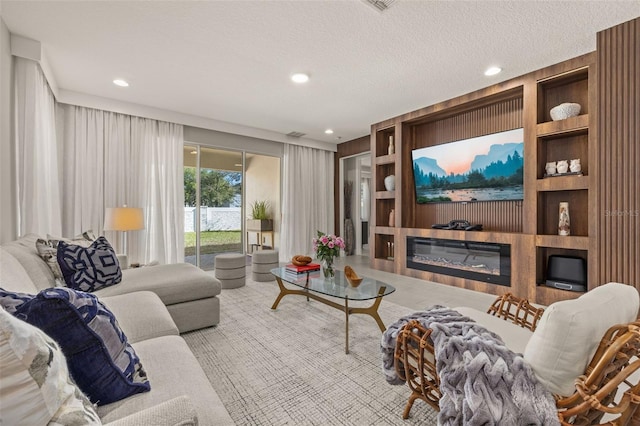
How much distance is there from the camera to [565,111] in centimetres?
311

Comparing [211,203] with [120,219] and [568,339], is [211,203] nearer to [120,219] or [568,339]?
[120,219]

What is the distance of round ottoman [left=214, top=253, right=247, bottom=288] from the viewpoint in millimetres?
3807

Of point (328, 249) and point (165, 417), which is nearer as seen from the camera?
point (165, 417)

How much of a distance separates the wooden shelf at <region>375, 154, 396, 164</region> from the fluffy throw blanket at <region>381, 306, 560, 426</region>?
4117 mm

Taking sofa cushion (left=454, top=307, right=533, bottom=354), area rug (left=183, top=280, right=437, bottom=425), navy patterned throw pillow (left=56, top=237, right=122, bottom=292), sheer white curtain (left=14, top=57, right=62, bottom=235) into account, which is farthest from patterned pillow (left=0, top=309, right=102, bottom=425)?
sheer white curtain (left=14, top=57, right=62, bottom=235)

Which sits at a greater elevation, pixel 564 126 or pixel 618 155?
pixel 564 126

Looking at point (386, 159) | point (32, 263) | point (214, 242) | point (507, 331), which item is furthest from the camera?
point (214, 242)

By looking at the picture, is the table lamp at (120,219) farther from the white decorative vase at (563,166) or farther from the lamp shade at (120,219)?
the white decorative vase at (563,166)

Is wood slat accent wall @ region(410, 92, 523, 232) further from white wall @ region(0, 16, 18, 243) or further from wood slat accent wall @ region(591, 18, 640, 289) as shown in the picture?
white wall @ region(0, 16, 18, 243)

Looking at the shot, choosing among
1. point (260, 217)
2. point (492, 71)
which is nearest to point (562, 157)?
point (492, 71)

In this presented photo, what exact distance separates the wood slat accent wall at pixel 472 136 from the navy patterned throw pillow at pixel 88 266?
162 inches

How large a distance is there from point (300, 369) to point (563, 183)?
3.30 m

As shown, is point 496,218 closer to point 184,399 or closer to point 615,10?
point 615,10

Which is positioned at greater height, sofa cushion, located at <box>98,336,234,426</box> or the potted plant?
the potted plant
